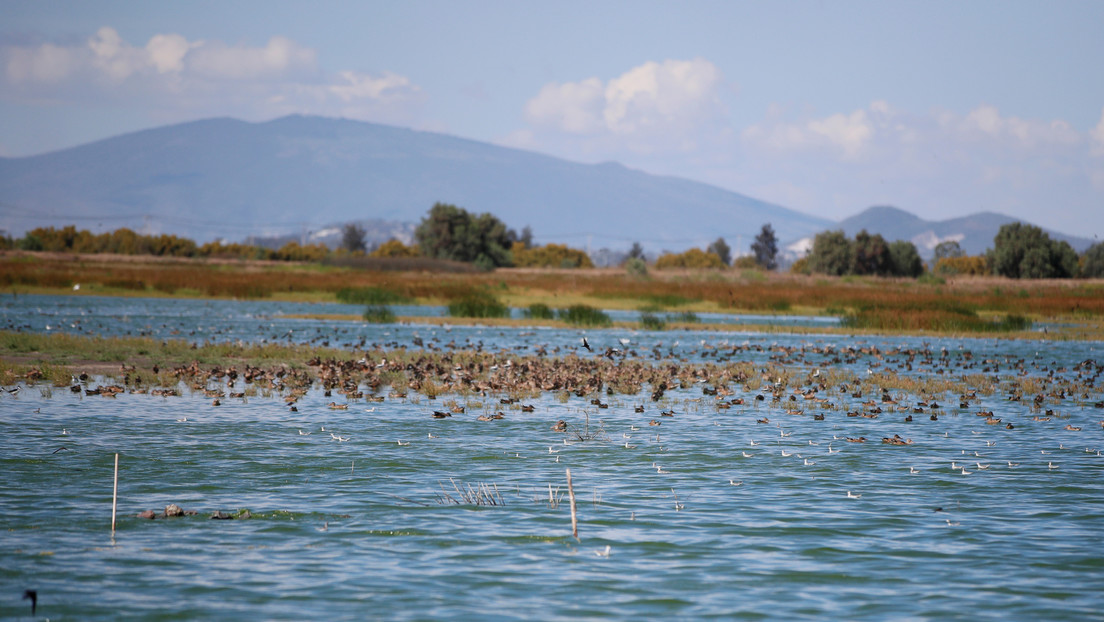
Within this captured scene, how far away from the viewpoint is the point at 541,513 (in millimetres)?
12312

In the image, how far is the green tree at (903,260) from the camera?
127 meters

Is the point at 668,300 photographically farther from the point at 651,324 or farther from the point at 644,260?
the point at 644,260

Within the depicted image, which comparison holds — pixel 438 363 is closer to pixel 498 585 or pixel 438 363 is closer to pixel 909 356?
pixel 909 356

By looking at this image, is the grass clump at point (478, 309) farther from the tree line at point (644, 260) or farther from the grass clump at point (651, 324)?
the tree line at point (644, 260)

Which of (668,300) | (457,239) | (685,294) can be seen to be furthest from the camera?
(457,239)

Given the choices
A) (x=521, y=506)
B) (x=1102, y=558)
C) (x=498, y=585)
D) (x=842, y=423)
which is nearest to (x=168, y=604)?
(x=498, y=585)

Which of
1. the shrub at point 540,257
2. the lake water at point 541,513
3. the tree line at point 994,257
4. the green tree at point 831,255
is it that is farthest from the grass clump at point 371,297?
the shrub at point 540,257

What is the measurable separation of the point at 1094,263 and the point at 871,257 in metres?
26.4

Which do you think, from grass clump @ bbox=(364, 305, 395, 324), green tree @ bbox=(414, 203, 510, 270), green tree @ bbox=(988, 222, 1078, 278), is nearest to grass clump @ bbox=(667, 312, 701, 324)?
grass clump @ bbox=(364, 305, 395, 324)

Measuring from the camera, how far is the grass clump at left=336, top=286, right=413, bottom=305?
197ft

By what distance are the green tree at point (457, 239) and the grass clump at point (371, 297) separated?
69624mm

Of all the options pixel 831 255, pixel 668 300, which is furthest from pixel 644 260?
pixel 668 300

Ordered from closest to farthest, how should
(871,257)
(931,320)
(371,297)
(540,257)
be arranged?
(931,320)
(371,297)
(871,257)
(540,257)

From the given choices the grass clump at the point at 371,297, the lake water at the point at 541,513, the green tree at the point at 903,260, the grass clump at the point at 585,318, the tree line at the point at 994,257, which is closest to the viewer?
the lake water at the point at 541,513
